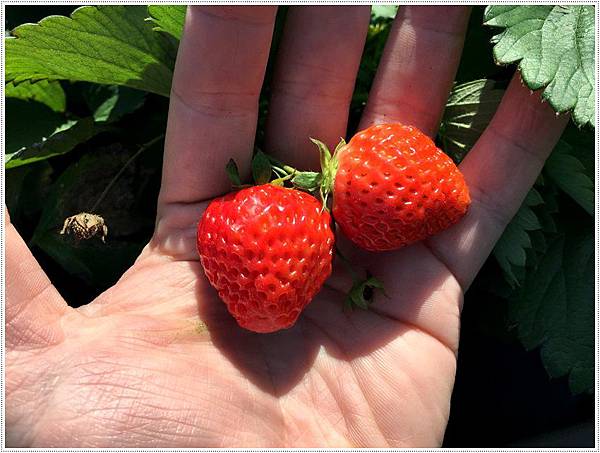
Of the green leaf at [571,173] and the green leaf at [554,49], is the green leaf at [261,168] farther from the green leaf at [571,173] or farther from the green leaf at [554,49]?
the green leaf at [571,173]

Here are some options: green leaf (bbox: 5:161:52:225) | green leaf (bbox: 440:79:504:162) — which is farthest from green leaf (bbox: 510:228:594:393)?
green leaf (bbox: 5:161:52:225)

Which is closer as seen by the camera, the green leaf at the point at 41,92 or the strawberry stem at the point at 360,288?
the strawberry stem at the point at 360,288

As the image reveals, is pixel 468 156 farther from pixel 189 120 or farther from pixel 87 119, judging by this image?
pixel 87 119

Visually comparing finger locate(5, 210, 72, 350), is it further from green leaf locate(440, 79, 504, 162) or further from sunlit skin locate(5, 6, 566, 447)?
green leaf locate(440, 79, 504, 162)

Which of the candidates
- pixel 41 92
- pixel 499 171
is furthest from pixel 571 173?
pixel 41 92

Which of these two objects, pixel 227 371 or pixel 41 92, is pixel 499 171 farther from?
pixel 41 92

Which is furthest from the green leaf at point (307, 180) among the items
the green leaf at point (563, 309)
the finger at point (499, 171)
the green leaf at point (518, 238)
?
the green leaf at point (563, 309)

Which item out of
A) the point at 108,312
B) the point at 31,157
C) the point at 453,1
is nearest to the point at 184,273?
the point at 108,312

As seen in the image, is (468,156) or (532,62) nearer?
A: (532,62)
